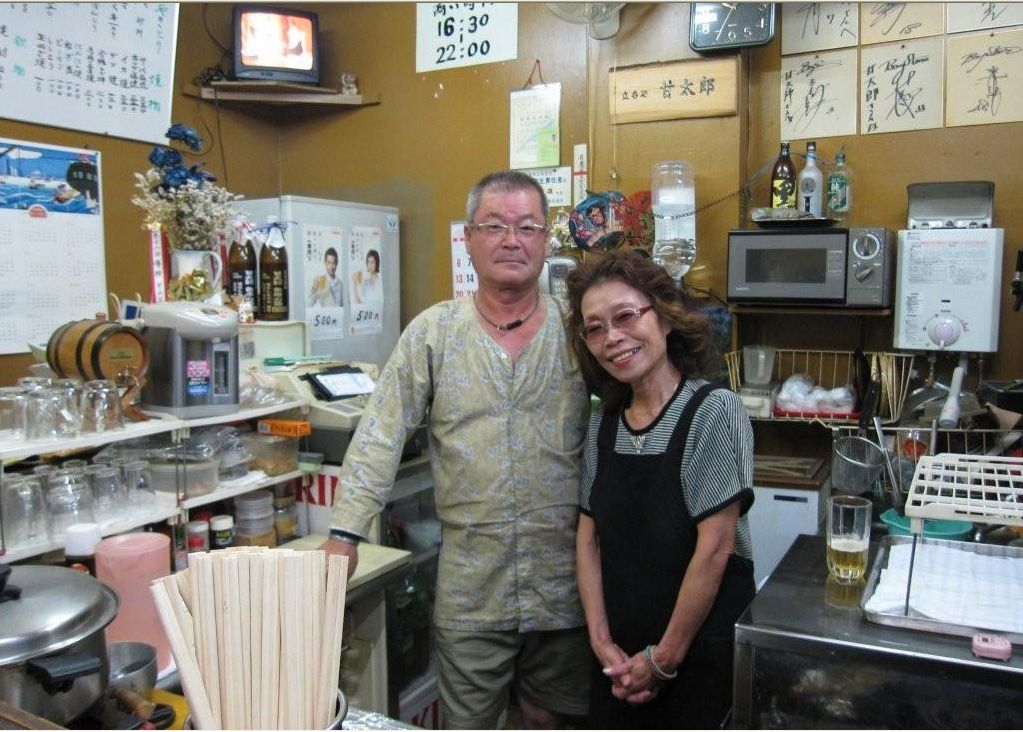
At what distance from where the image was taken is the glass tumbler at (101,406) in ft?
5.81

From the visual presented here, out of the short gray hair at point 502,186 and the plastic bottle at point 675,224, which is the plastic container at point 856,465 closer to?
the plastic bottle at point 675,224

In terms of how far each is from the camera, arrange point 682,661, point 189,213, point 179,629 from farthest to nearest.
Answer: point 189,213 → point 682,661 → point 179,629

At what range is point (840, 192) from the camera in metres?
2.71

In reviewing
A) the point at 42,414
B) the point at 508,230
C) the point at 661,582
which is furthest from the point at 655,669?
the point at 42,414

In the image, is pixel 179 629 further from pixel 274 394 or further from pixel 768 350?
pixel 768 350

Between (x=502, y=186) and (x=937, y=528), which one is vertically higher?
(x=502, y=186)

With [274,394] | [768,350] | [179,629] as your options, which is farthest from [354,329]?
[179,629]

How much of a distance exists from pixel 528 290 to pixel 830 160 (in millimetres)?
1573

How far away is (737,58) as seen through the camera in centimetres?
281

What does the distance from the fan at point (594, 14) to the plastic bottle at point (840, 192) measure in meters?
0.99

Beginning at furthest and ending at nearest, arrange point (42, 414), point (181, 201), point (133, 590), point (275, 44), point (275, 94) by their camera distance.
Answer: point (275, 94)
point (275, 44)
point (181, 201)
point (42, 414)
point (133, 590)

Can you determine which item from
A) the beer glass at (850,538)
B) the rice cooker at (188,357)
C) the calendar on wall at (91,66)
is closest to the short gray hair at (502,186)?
the rice cooker at (188,357)

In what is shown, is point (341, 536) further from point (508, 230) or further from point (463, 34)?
point (463, 34)

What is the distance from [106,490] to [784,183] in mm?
2244
